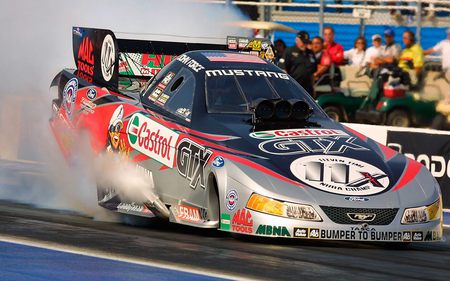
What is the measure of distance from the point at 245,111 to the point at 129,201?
1.25 meters

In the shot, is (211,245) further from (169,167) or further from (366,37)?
(366,37)

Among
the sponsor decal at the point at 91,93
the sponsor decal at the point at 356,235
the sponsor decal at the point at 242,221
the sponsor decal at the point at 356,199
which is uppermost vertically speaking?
the sponsor decal at the point at 91,93

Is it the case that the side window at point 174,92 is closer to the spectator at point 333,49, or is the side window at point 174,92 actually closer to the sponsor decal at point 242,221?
the sponsor decal at point 242,221

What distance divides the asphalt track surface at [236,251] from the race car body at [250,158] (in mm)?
175

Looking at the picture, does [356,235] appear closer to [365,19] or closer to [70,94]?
[70,94]

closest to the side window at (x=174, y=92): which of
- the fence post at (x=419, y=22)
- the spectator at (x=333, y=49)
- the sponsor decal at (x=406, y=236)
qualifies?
the sponsor decal at (x=406, y=236)

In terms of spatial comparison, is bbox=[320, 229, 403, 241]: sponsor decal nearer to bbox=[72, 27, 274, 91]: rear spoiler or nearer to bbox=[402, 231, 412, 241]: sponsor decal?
bbox=[402, 231, 412, 241]: sponsor decal

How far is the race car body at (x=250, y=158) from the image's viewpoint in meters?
8.55

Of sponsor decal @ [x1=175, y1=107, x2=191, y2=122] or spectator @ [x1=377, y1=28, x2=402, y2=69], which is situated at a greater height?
spectator @ [x1=377, y1=28, x2=402, y2=69]

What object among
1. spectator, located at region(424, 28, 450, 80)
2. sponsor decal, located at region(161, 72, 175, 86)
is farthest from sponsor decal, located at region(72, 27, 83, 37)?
spectator, located at region(424, 28, 450, 80)

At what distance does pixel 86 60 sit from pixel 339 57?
310 inches

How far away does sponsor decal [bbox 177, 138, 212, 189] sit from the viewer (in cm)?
907

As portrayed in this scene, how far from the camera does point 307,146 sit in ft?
29.8

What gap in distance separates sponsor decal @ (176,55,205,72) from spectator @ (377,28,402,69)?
8034mm
